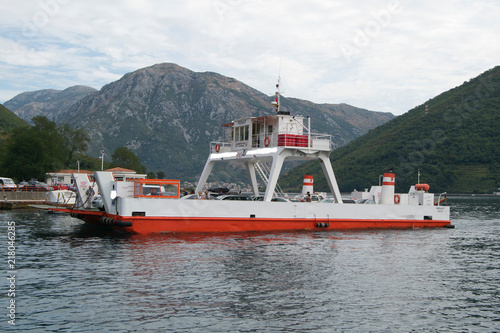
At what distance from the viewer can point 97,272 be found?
60.3 ft

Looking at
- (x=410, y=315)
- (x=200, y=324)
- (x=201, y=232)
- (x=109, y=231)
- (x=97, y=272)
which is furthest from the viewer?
(x=109, y=231)

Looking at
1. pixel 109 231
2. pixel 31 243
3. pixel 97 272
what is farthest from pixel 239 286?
→ pixel 109 231

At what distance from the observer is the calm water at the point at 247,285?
13039 mm

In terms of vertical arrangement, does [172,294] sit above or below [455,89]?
below

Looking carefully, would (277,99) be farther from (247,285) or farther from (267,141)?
(247,285)

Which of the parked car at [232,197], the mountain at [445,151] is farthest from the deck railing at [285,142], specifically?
the mountain at [445,151]

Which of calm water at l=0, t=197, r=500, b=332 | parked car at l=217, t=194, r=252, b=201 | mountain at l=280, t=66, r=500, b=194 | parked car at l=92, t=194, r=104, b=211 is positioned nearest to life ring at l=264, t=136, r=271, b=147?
parked car at l=217, t=194, r=252, b=201

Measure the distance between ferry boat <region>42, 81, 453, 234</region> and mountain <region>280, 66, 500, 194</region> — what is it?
292 feet

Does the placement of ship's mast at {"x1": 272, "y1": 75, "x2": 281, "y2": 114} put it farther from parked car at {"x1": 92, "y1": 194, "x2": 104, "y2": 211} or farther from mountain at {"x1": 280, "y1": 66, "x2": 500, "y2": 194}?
mountain at {"x1": 280, "y1": 66, "x2": 500, "y2": 194}

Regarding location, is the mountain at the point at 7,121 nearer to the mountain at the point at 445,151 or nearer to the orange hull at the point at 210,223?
the mountain at the point at 445,151

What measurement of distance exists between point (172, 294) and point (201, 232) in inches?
545

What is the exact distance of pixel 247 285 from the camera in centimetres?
1694

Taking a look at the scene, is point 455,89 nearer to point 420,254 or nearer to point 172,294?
point 420,254

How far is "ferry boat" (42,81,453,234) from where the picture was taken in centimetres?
2803
